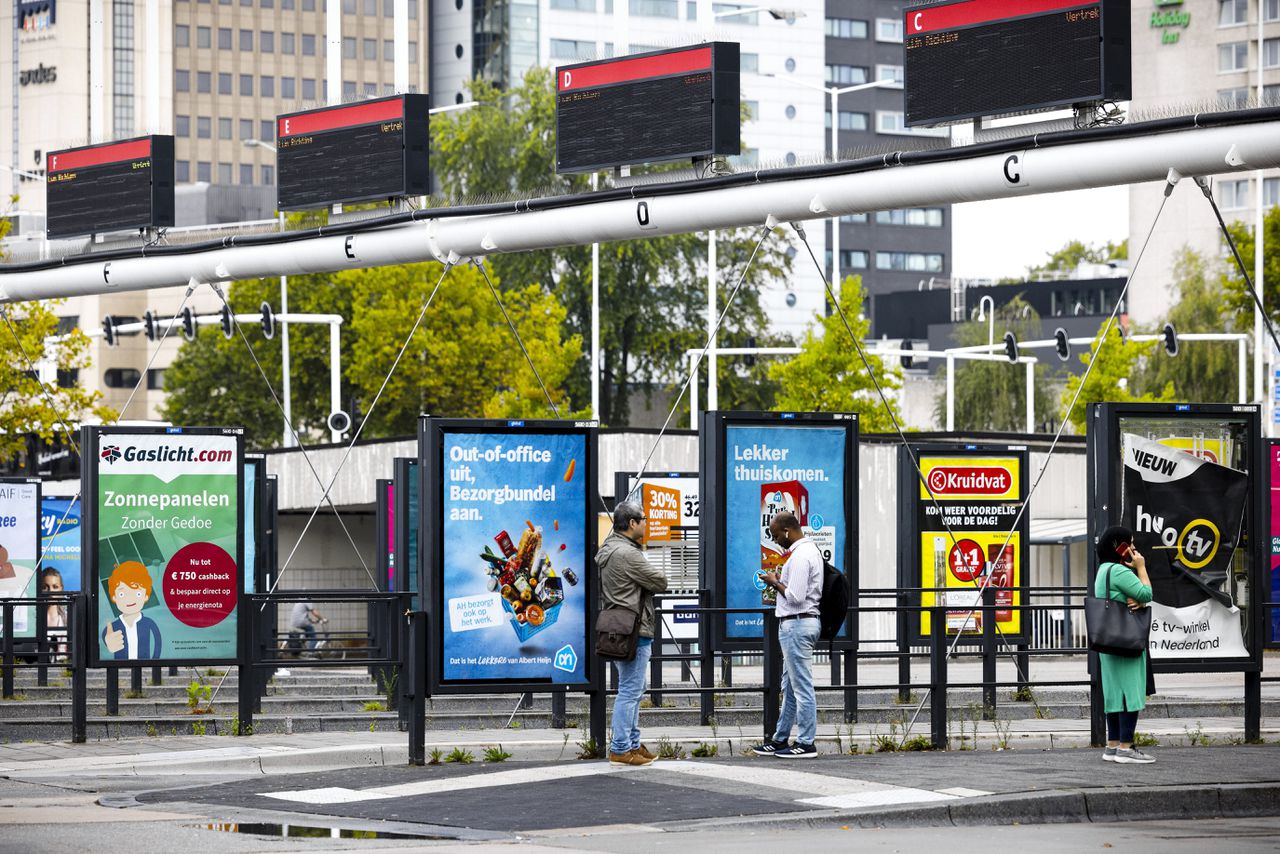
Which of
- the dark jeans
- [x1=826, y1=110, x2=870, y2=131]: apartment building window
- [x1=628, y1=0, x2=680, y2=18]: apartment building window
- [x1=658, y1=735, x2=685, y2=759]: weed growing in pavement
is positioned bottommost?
[x1=658, y1=735, x2=685, y2=759]: weed growing in pavement

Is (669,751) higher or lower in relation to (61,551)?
lower

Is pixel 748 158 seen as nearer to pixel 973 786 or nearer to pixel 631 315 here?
pixel 631 315

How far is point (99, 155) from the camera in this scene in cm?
2378

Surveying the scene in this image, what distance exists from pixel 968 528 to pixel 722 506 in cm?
578

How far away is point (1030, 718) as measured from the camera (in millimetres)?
21594

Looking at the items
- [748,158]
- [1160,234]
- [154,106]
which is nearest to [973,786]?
[154,106]

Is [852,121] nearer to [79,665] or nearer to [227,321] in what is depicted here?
[227,321]

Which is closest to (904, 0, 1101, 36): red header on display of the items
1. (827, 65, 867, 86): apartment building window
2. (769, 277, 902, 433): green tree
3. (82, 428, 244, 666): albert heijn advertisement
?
(82, 428, 244, 666): albert heijn advertisement

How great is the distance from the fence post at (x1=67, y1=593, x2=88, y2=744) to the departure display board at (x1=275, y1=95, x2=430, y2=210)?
4.88m

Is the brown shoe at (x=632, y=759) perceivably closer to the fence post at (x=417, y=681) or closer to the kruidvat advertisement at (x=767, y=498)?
the fence post at (x=417, y=681)

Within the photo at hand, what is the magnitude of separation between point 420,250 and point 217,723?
4690 mm

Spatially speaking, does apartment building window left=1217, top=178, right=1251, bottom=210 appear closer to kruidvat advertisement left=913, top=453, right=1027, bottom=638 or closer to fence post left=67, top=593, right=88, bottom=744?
kruidvat advertisement left=913, top=453, right=1027, bottom=638

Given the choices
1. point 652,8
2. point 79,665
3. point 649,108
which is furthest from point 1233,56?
point 79,665

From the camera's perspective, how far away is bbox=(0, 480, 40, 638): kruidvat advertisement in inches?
1041
